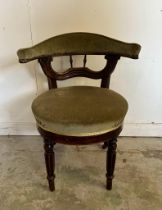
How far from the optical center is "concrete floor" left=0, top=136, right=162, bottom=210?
4.51ft

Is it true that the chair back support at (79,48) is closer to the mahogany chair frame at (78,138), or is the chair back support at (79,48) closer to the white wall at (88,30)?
the mahogany chair frame at (78,138)

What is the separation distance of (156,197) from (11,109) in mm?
1130

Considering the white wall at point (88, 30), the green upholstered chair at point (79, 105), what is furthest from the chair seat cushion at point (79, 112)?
the white wall at point (88, 30)

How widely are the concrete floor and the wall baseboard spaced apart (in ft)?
0.16

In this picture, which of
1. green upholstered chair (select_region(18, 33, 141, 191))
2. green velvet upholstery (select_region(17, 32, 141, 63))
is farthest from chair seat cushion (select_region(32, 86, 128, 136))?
green velvet upholstery (select_region(17, 32, 141, 63))

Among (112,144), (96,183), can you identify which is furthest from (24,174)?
(112,144)

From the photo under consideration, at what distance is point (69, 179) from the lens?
154 cm

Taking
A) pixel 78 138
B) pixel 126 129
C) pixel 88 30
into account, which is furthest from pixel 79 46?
pixel 126 129

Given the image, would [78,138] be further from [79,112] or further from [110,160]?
[110,160]

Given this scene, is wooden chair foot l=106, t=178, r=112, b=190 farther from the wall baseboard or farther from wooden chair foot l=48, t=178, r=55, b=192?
the wall baseboard

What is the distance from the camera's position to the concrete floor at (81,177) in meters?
1.38

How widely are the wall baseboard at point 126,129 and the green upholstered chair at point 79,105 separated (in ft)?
1.71

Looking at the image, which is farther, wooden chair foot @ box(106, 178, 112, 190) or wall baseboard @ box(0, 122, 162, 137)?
wall baseboard @ box(0, 122, 162, 137)

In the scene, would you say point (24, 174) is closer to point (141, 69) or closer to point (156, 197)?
point (156, 197)
